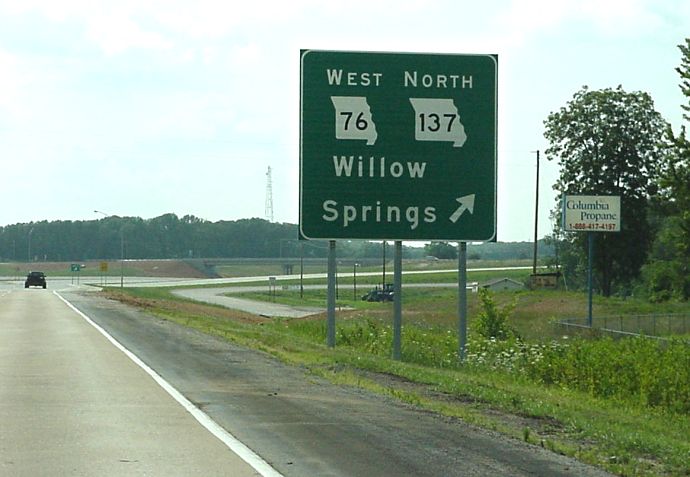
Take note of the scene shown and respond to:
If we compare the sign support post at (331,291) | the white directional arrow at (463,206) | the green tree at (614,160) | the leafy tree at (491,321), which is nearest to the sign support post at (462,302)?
the white directional arrow at (463,206)

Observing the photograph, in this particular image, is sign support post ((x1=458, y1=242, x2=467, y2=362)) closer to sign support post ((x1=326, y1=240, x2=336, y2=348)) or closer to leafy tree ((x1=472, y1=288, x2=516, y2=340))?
sign support post ((x1=326, y1=240, x2=336, y2=348))

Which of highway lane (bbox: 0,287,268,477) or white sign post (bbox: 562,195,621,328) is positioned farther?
white sign post (bbox: 562,195,621,328)

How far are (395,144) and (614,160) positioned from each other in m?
56.5

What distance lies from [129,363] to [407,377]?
19.0 feet

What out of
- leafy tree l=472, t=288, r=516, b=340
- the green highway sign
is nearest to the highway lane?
the green highway sign

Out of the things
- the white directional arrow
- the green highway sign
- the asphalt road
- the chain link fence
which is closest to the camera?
the asphalt road

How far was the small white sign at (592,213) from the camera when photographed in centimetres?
6594

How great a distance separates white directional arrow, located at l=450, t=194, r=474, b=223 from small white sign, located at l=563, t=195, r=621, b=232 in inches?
1605

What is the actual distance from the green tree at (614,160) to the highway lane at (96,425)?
58.0m

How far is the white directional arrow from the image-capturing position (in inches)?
1003

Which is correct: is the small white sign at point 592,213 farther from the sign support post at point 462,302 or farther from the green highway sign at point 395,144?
the green highway sign at point 395,144

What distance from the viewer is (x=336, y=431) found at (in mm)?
12984

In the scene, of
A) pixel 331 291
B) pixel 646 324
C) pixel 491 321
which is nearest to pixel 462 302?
pixel 331 291

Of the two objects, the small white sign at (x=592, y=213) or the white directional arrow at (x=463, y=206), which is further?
the small white sign at (x=592, y=213)
